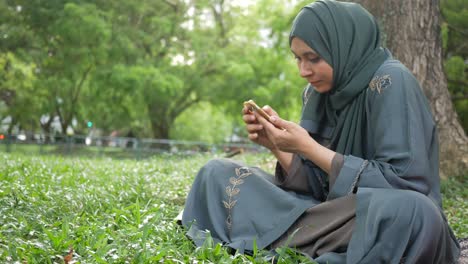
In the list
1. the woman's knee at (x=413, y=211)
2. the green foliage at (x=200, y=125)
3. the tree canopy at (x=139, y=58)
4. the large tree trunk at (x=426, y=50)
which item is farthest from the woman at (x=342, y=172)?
the green foliage at (x=200, y=125)

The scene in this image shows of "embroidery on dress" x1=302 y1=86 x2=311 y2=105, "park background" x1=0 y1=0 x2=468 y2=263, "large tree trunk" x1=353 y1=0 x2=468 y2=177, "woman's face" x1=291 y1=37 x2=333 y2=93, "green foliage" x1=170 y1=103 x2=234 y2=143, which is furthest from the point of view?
"green foliage" x1=170 y1=103 x2=234 y2=143

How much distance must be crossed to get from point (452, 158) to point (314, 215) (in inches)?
139

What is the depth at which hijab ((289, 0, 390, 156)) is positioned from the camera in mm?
3137

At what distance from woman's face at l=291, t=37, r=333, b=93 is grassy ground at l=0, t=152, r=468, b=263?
884 mm

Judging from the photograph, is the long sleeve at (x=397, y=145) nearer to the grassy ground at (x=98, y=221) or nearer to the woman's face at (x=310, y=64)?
the woman's face at (x=310, y=64)

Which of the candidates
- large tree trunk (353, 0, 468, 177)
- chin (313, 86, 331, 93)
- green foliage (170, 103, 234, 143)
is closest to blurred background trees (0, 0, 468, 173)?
green foliage (170, 103, 234, 143)

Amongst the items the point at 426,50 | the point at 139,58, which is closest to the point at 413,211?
the point at 426,50

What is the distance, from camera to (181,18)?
20.5 metres

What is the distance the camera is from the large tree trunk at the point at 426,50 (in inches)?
230

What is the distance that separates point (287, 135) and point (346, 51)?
568 millimetres

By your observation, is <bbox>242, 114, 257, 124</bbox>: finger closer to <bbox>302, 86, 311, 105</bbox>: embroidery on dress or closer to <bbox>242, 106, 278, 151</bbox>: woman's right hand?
<bbox>242, 106, 278, 151</bbox>: woman's right hand

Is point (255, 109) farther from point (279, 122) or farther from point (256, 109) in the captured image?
point (279, 122)

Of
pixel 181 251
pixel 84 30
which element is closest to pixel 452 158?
pixel 181 251

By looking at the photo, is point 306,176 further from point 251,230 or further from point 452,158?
point 452,158
